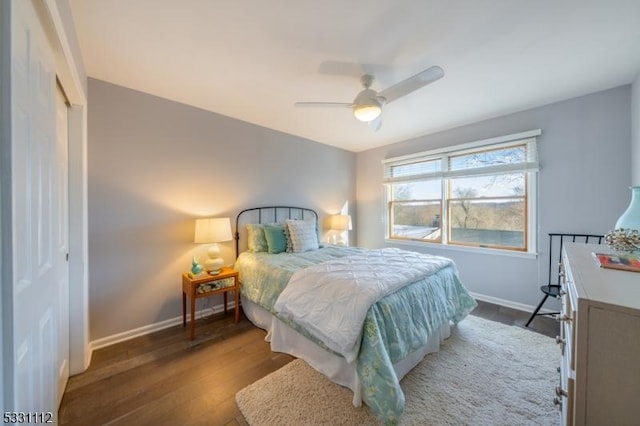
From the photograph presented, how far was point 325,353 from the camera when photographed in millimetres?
1885

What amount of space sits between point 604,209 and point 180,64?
451cm

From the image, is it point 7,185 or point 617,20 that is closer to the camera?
point 7,185

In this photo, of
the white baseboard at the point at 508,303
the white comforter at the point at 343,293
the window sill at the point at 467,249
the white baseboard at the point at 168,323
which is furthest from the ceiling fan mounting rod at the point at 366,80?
Answer: the white baseboard at the point at 508,303

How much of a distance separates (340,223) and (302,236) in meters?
1.25

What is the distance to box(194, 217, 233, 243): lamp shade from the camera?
261 centimetres

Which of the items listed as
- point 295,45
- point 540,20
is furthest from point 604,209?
point 295,45

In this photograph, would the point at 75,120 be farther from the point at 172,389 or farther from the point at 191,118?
the point at 172,389

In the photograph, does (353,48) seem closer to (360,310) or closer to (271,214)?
(360,310)

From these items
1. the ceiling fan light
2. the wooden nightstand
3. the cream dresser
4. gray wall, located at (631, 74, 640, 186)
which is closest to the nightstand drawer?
the wooden nightstand

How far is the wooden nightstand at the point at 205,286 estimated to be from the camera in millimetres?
2426

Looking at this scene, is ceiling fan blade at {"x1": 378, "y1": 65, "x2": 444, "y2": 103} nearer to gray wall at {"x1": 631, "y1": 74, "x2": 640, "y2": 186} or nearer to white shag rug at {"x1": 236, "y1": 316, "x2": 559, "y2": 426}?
gray wall at {"x1": 631, "y1": 74, "x2": 640, "y2": 186}

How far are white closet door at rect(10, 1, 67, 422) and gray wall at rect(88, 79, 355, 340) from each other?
1276 millimetres

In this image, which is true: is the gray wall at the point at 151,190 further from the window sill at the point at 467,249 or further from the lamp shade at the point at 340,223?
the window sill at the point at 467,249

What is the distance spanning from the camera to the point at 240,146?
10.8ft
